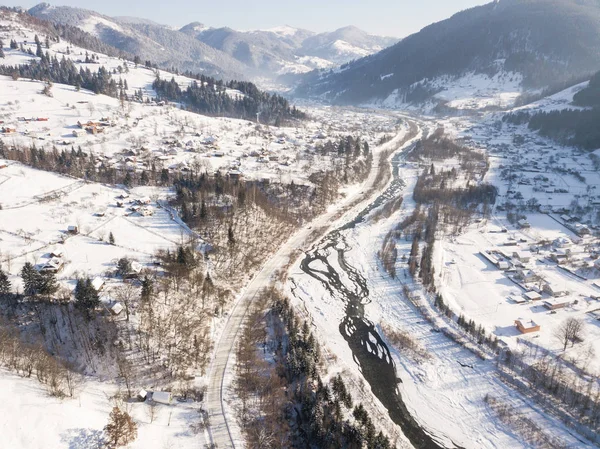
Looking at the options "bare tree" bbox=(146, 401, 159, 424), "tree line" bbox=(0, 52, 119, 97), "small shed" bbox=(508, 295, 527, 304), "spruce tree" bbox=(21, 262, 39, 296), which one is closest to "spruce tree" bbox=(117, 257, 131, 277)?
"spruce tree" bbox=(21, 262, 39, 296)

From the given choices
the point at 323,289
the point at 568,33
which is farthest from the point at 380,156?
the point at 568,33

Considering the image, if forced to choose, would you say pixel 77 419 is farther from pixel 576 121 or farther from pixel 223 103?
pixel 576 121

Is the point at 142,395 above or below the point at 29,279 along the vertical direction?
below

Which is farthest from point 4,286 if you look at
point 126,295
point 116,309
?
point 126,295

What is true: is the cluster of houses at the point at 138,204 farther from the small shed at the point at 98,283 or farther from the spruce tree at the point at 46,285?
the spruce tree at the point at 46,285

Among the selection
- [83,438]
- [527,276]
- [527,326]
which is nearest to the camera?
[83,438]

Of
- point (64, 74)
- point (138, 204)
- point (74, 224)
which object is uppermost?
point (64, 74)

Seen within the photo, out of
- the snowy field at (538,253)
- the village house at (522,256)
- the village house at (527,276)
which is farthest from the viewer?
the village house at (522,256)

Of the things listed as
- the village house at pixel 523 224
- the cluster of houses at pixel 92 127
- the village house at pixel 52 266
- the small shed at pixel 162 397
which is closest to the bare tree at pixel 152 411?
the small shed at pixel 162 397

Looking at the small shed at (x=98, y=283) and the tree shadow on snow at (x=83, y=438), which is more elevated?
the small shed at (x=98, y=283)
